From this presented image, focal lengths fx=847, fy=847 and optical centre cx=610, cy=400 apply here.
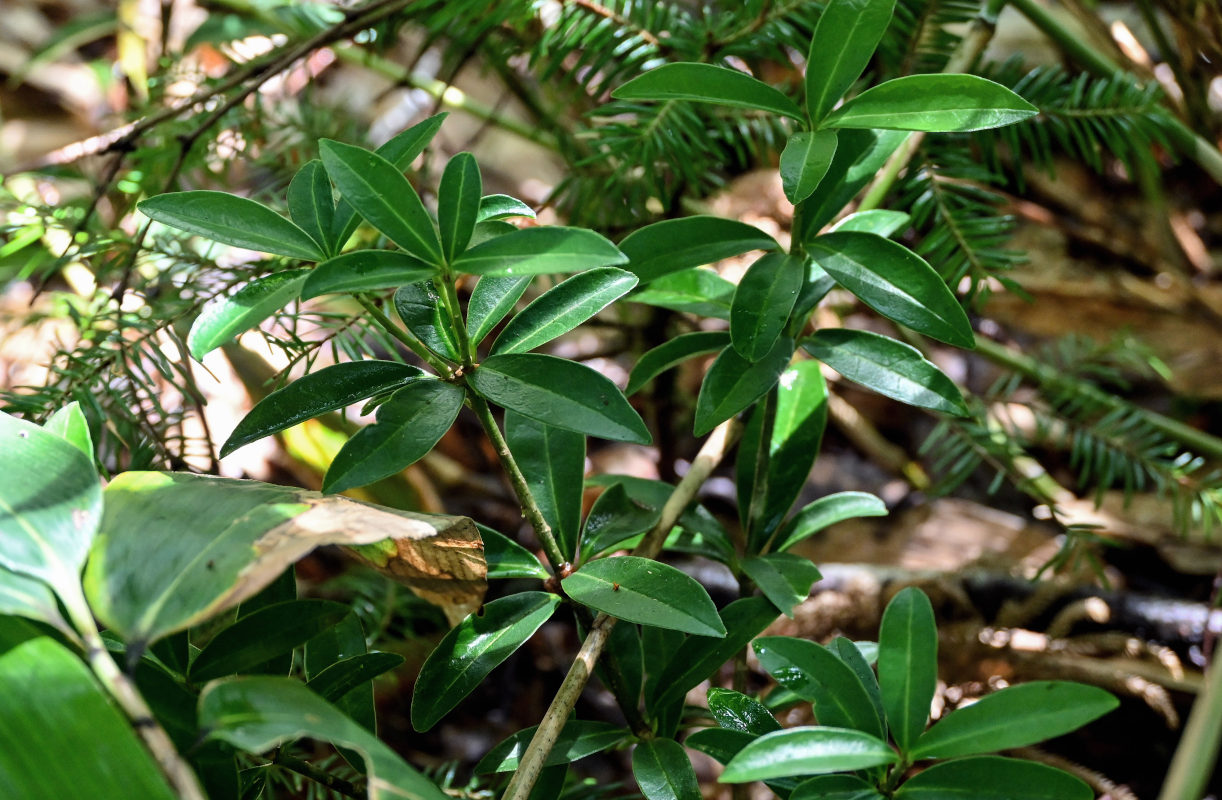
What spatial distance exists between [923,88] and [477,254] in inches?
10.5

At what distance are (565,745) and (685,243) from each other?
321 mm

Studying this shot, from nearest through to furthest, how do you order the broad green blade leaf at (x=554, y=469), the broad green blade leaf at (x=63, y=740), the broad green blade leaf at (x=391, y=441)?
the broad green blade leaf at (x=63, y=740)
the broad green blade leaf at (x=391, y=441)
the broad green blade leaf at (x=554, y=469)

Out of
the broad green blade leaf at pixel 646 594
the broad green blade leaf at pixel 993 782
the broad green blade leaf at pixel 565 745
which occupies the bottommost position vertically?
the broad green blade leaf at pixel 565 745

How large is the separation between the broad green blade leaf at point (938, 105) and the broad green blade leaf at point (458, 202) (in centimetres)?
22

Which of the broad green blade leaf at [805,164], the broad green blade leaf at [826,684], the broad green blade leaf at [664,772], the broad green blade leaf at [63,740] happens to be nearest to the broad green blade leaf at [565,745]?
the broad green blade leaf at [664,772]

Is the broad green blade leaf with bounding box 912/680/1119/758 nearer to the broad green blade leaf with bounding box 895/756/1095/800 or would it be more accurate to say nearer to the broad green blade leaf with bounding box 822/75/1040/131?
the broad green blade leaf with bounding box 895/756/1095/800

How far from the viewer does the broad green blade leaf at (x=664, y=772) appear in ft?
1.63

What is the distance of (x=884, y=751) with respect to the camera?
42 centimetres

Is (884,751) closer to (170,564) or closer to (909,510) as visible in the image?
(170,564)

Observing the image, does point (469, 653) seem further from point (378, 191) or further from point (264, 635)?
point (378, 191)

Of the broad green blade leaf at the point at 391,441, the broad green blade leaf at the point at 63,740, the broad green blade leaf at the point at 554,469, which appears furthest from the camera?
the broad green blade leaf at the point at 554,469

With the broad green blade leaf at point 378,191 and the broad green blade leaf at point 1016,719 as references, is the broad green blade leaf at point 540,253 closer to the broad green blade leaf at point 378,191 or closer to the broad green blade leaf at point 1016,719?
the broad green blade leaf at point 378,191

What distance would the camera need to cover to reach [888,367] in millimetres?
542

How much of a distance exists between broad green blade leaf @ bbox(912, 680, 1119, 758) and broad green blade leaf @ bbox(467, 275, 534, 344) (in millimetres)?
328
